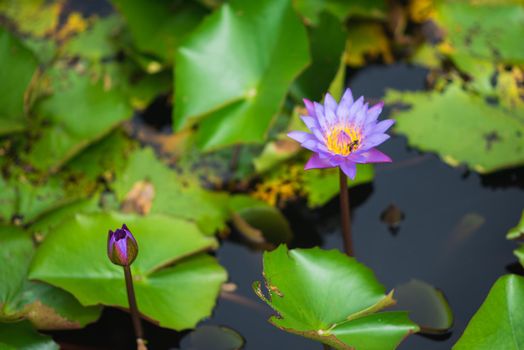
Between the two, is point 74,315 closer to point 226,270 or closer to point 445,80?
point 226,270

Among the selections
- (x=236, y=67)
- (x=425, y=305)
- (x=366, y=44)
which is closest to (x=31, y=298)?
(x=236, y=67)

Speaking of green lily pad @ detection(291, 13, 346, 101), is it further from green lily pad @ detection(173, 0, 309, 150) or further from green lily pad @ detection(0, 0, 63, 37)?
green lily pad @ detection(0, 0, 63, 37)

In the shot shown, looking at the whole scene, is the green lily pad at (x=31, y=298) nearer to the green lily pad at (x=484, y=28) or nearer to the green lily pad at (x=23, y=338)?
the green lily pad at (x=23, y=338)

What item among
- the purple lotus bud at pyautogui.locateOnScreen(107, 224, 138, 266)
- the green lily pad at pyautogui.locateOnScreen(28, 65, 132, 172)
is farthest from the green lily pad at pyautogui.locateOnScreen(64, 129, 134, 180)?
the purple lotus bud at pyautogui.locateOnScreen(107, 224, 138, 266)

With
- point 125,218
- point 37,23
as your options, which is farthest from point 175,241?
point 37,23

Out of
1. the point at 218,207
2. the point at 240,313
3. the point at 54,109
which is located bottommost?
the point at 240,313

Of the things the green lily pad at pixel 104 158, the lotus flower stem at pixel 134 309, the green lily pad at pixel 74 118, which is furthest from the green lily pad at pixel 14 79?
the lotus flower stem at pixel 134 309
